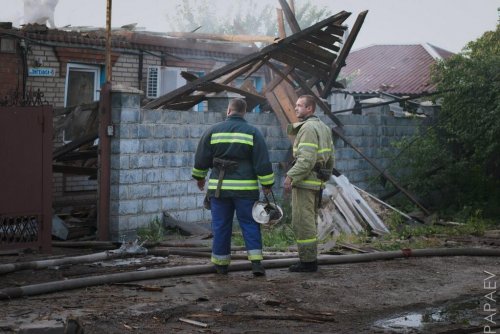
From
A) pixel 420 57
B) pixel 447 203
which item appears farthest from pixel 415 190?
pixel 420 57

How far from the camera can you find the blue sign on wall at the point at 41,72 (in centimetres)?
1667

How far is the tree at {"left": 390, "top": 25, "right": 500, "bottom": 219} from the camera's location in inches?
614

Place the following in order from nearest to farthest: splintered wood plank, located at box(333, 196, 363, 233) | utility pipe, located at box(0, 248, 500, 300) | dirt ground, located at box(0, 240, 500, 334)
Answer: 1. dirt ground, located at box(0, 240, 500, 334)
2. utility pipe, located at box(0, 248, 500, 300)
3. splintered wood plank, located at box(333, 196, 363, 233)

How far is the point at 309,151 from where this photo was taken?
9.34 meters

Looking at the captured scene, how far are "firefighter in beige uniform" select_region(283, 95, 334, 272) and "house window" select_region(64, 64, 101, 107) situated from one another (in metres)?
9.17

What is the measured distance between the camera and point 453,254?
36.1 feet

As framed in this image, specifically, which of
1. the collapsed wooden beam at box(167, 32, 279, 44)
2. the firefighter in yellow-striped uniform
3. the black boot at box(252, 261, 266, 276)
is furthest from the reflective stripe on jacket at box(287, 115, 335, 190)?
the collapsed wooden beam at box(167, 32, 279, 44)

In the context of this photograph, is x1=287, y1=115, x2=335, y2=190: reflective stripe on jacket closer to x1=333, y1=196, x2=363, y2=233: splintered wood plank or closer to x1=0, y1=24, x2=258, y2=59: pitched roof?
x1=333, y1=196, x2=363, y2=233: splintered wood plank

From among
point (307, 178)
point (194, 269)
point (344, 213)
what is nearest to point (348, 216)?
point (344, 213)

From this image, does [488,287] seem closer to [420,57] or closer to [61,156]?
[61,156]

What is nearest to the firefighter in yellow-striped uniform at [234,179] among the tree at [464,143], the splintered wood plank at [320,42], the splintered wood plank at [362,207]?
the splintered wood plank at [362,207]

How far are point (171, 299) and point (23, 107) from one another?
3.88m

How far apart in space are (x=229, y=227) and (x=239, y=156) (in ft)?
2.63

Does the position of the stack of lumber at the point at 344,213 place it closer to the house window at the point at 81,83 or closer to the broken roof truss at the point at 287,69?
the broken roof truss at the point at 287,69
